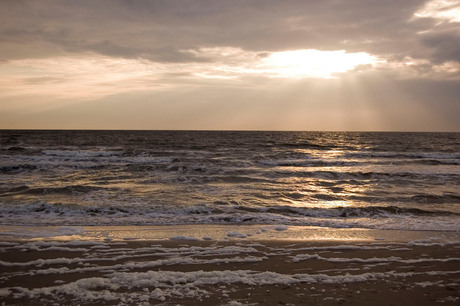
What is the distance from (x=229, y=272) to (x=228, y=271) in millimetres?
42

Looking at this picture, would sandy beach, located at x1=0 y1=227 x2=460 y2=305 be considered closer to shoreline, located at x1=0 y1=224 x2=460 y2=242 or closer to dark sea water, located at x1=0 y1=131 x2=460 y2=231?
shoreline, located at x1=0 y1=224 x2=460 y2=242

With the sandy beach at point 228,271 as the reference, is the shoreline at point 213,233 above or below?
below

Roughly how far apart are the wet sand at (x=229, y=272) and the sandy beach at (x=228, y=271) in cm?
1

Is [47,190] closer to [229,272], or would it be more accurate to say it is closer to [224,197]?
[224,197]

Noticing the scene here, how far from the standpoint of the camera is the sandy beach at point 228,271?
4.64 meters

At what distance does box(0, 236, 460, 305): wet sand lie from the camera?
464cm

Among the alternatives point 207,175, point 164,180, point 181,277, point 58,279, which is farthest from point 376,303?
point 207,175

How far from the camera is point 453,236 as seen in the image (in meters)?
8.20

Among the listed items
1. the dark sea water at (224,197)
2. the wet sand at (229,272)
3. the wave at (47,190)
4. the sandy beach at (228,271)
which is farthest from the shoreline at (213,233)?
the wave at (47,190)

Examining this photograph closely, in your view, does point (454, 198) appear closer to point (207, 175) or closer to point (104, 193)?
point (207, 175)

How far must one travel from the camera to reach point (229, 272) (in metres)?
5.48

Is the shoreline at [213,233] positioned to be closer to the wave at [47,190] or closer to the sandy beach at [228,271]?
the sandy beach at [228,271]

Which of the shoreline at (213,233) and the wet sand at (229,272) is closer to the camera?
the wet sand at (229,272)

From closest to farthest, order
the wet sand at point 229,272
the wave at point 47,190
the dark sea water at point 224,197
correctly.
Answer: the wet sand at point 229,272
the dark sea water at point 224,197
the wave at point 47,190
